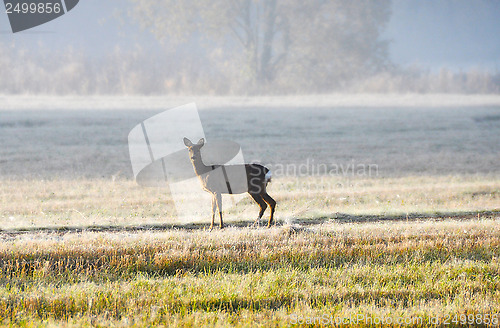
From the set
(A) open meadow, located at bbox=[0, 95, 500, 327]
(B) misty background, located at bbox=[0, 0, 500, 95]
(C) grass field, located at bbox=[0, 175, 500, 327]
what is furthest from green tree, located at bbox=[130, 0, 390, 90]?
(C) grass field, located at bbox=[0, 175, 500, 327]

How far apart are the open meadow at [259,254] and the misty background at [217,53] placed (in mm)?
32187

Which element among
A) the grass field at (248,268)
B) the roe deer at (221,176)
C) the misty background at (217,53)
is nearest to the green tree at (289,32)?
the misty background at (217,53)

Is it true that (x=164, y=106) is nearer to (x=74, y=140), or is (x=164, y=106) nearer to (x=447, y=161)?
(x=74, y=140)

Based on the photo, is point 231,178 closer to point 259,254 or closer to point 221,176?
point 221,176

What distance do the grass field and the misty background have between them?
135 feet

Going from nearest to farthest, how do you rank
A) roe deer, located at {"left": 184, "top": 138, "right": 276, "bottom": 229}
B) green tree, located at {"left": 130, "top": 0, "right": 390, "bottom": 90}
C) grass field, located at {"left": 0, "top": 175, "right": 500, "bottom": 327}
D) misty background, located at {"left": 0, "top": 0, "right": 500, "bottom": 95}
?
grass field, located at {"left": 0, "top": 175, "right": 500, "bottom": 327} < roe deer, located at {"left": 184, "top": 138, "right": 276, "bottom": 229} < misty background, located at {"left": 0, "top": 0, "right": 500, "bottom": 95} < green tree, located at {"left": 130, "top": 0, "right": 390, "bottom": 90}

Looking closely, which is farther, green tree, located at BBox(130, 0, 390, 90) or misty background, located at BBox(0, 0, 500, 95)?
green tree, located at BBox(130, 0, 390, 90)

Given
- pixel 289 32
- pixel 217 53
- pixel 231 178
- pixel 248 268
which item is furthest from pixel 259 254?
pixel 217 53

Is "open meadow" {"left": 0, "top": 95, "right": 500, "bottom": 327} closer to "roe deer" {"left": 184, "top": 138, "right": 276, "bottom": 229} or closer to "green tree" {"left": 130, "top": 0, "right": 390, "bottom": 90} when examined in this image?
"roe deer" {"left": 184, "top": 138, "right": 276, "bottom": 229}

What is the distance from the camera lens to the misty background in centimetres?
5319

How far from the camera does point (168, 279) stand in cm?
851

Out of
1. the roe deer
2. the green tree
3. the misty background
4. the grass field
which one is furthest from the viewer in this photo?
the green tree

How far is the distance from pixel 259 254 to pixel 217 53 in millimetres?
52196

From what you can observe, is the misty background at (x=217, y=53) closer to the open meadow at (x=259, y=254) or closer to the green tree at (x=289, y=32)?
the green tree at (x=289, y=32)
